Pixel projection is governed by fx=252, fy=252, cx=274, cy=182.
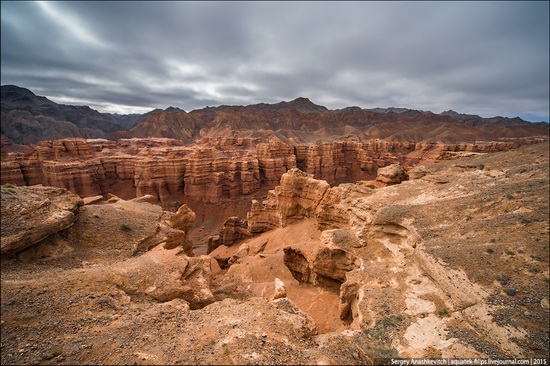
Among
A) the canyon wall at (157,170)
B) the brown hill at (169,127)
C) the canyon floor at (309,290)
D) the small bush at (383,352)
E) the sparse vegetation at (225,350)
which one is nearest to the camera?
the sparse vegetation at (225,350)

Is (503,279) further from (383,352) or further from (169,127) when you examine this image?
(169,127)

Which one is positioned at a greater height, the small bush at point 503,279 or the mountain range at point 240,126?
the mountain range at point 240,126

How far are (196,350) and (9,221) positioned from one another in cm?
1001

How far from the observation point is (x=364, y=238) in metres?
14.9

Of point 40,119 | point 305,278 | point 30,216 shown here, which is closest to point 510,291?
point 305,278

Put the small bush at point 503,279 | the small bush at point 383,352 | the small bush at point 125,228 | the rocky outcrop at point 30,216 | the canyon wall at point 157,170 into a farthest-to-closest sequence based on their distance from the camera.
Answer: the canyon wall at point 157,170
the small bush at point 125,228
the rocky outcrop at point 30,216
the small bush at point 503,279
the small bush at point 383,352

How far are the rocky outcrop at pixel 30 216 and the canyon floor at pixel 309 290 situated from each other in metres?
0.08

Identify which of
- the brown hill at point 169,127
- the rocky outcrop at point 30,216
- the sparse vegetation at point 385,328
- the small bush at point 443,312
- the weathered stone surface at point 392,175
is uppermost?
the brown hill at point 169,127

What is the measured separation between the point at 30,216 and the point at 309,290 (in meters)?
15.0

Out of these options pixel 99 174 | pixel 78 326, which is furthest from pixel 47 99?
pixel 78 326

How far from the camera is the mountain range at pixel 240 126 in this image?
97625mm

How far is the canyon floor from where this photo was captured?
19.9ft

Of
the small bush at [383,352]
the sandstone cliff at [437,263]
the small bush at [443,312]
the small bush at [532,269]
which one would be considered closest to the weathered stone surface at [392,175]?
the sandstone cliff at [437,263]

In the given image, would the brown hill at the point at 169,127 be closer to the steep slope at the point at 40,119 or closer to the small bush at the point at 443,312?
the steep slope at the point at 40,119
